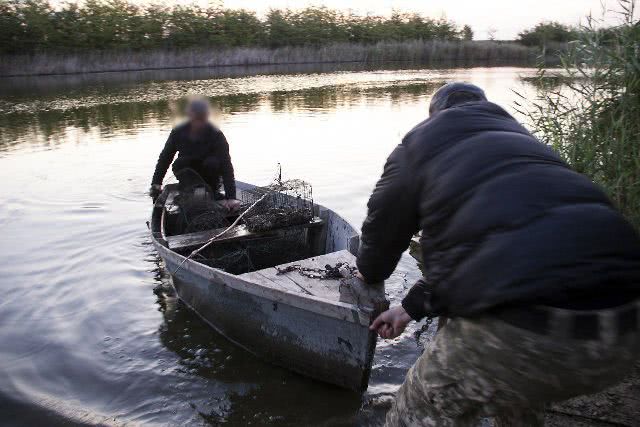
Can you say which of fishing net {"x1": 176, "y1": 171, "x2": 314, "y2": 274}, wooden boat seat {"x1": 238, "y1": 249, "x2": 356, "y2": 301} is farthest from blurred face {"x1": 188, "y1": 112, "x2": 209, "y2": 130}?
wooden boat seat {"x1": 238, "y1": 249, "x2": 356, "y2": 301}

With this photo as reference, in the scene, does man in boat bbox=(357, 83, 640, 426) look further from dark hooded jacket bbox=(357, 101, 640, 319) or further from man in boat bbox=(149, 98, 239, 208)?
man in boat bbox=(149, 98, 239, 208)

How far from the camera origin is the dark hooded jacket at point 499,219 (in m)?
1.77

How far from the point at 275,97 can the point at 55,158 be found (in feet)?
39.9

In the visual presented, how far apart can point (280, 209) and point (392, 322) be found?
145 inches

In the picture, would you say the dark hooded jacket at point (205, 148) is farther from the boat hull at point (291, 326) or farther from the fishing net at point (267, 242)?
the boat hull at point (291, 326)

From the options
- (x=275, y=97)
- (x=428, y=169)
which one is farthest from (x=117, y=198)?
(x=275, y=97)

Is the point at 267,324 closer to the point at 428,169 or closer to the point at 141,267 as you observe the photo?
the point at 428,169

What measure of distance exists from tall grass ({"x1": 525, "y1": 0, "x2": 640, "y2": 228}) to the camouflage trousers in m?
3.36

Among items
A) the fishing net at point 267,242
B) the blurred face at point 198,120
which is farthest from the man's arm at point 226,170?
the fishing net at point 267,242

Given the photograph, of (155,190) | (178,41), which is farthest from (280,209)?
(178,41)

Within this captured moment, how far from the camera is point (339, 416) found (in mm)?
4305

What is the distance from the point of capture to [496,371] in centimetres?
194

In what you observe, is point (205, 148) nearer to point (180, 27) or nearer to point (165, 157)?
point (165, 157)

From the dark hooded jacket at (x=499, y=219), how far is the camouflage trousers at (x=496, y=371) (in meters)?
0.12
